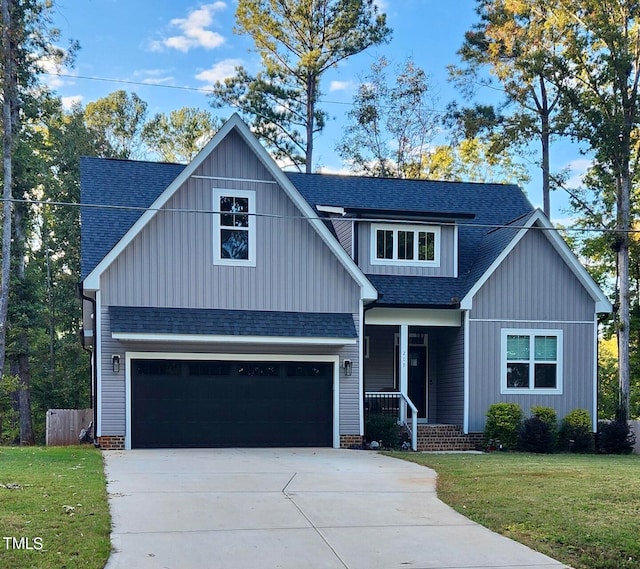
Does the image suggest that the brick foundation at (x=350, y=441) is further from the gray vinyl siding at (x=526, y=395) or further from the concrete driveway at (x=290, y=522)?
the concrete driveway at (x=290, y=522)

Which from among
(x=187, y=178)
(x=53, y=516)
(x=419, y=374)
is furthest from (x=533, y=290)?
(x=53, y=516)

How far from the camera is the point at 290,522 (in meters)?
8.02

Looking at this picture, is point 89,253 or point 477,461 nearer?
point 477,461

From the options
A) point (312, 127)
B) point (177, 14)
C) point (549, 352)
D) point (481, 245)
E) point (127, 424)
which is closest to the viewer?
point (127, 424)

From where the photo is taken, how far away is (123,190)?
18781 mm

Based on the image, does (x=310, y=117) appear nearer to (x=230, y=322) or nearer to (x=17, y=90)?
(x=17, y=90)

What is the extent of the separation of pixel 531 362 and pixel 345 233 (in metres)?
5.66

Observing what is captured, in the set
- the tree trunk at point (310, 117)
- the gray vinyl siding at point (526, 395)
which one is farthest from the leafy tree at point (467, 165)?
the gray vinyl siding at point (526, 395)

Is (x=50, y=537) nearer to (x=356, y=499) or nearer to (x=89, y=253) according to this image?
(x=356, y=499)

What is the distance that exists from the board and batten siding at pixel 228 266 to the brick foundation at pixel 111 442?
2.79 m

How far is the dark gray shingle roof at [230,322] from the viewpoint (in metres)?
15.5

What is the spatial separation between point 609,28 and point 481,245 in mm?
7052

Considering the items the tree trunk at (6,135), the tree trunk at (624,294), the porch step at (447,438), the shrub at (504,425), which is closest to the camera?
the shrub at (504,425)

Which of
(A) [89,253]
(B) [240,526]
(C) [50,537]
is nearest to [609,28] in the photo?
(A) [89,253]
